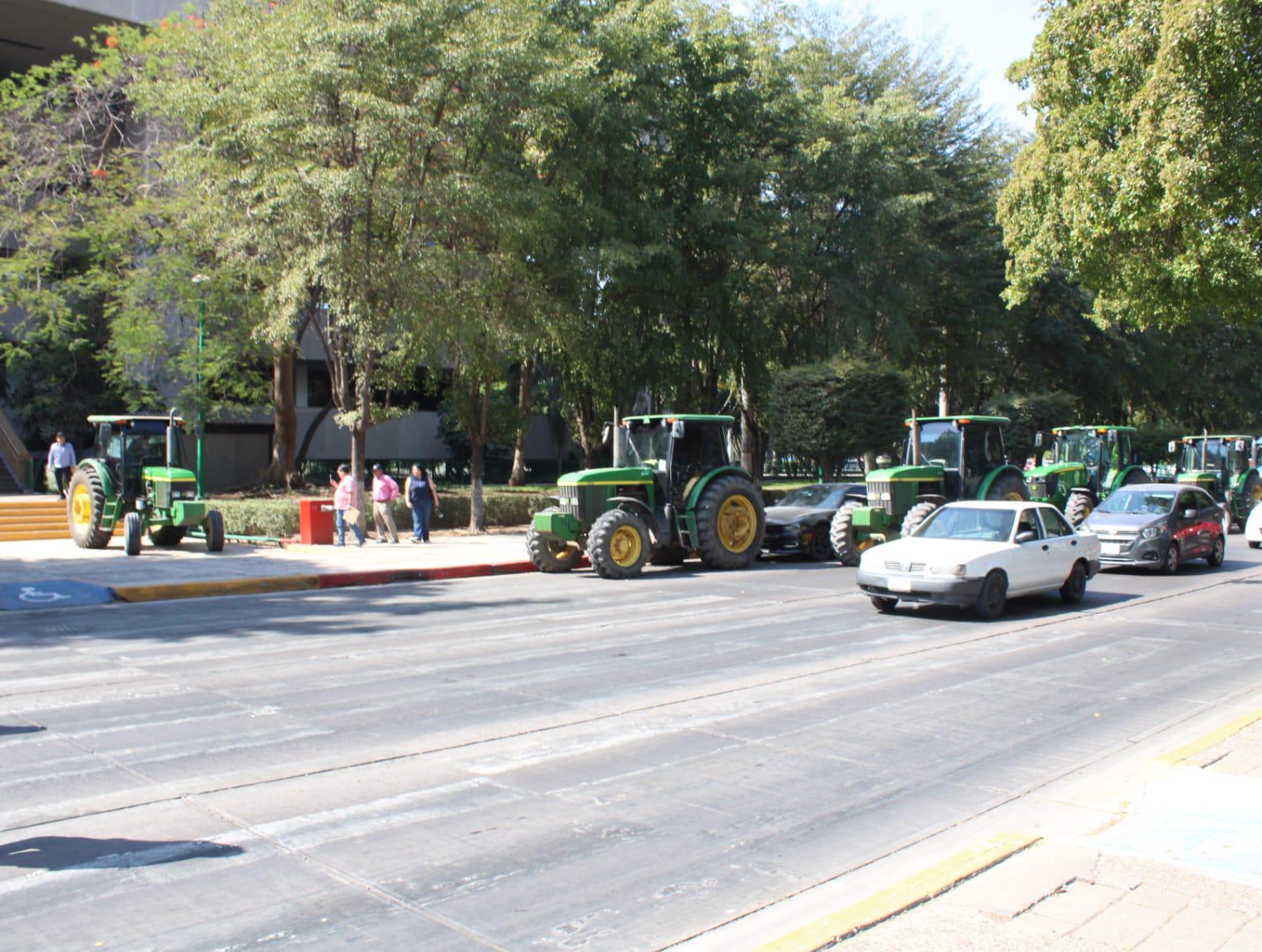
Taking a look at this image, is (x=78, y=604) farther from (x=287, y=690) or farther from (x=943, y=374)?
(x=943, y=374)

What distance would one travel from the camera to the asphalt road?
16.9 ft

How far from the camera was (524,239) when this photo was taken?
24.7m

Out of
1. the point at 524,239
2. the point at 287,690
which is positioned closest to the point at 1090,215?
the point at 524,239

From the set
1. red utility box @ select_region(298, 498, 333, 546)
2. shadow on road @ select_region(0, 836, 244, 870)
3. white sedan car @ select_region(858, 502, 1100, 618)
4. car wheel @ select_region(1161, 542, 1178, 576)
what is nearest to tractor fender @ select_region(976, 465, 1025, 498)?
car wheel @ select_region(1161, 542, 1178, 576)

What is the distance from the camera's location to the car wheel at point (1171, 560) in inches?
773

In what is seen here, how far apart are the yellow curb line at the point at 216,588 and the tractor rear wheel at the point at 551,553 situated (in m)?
3.75

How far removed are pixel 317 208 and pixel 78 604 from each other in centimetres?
961

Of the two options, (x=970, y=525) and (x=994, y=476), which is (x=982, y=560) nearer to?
(x=970, y=525)

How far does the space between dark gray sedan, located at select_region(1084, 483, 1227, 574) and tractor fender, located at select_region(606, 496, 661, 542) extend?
7.50 metres

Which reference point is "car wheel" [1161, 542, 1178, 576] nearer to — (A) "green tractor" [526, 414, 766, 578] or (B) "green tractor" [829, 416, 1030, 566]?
(B) "green tractor" [829, 416, 1030, 566]

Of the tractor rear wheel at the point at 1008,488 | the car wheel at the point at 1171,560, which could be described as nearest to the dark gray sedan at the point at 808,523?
the tractor rear wheel at the point at 1008,488

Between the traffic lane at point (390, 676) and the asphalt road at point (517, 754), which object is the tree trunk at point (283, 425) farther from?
the asphalt road at point (517, 754)

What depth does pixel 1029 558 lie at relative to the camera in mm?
14750

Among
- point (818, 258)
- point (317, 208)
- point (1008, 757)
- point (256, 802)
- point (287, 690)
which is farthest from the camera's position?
point (818, 258)
